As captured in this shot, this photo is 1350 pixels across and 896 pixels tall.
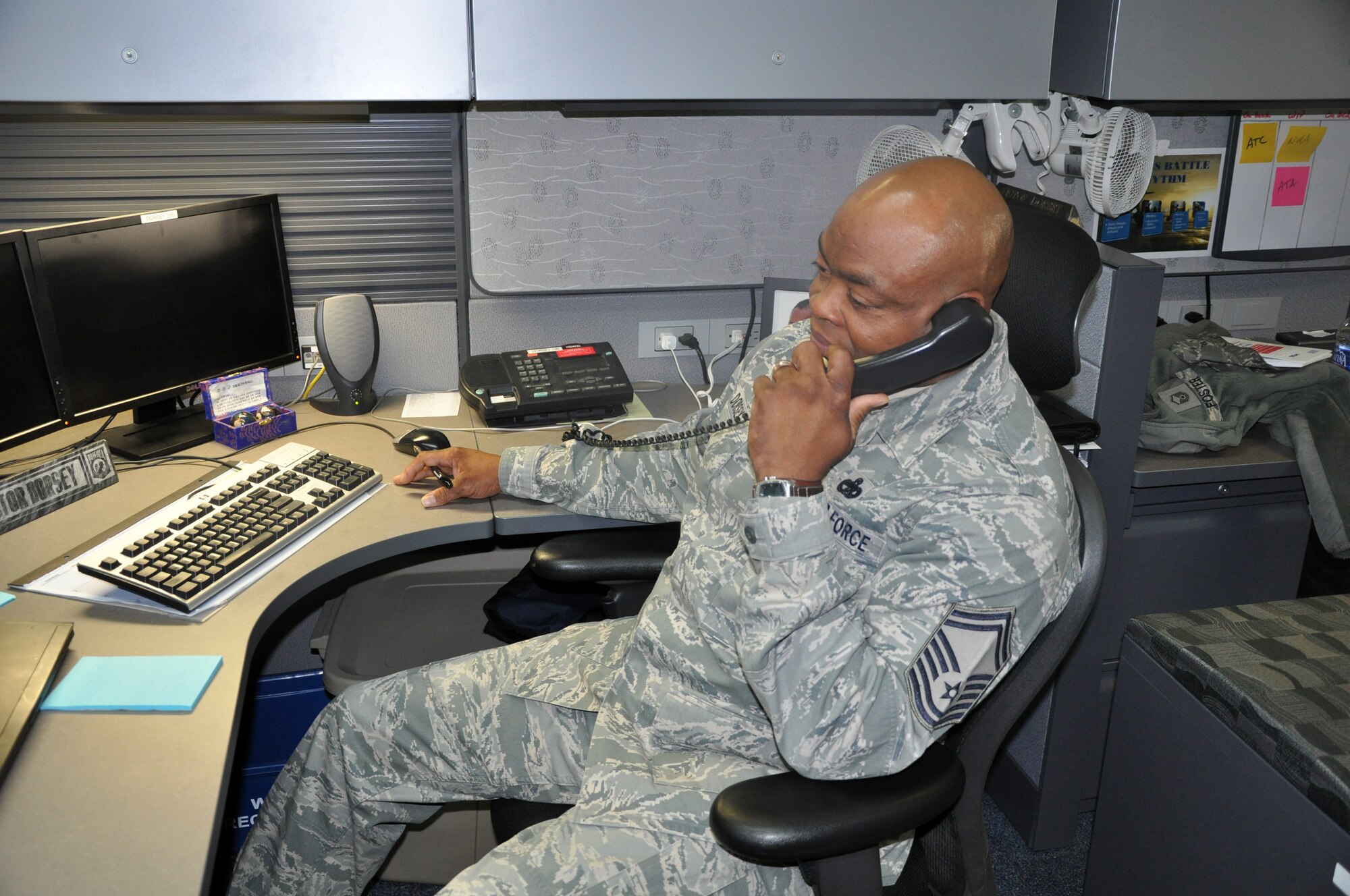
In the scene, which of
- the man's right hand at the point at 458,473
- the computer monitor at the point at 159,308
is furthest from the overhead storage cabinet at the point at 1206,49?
the computer monitor at the point at 159,308

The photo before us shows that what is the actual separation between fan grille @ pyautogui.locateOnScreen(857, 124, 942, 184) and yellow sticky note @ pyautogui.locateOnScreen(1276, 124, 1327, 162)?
0.85 meters

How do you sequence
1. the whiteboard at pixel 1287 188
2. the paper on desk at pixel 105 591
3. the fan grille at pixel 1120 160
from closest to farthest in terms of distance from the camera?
the paper on desk at pixel 105 591 < the fan grille at pixel 1120 160 < the whiteboard at pixel 1287 188

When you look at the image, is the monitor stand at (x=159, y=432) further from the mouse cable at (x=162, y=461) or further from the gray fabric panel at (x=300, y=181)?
the gray fabric panel at (x=300, y=181)

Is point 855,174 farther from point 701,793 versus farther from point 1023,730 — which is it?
point 701,793

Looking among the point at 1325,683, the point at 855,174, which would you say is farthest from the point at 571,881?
the point at 855,174

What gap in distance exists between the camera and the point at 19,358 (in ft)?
5.00

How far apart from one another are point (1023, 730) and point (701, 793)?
985mm

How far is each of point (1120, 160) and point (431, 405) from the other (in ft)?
4.41

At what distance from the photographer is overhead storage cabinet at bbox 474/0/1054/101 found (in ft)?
5.14

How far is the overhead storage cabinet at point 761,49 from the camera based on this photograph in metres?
Result: 1.57

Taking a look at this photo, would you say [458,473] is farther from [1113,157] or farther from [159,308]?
[1113,157]

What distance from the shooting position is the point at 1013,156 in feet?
6.29

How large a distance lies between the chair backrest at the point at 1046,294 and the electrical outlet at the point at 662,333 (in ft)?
2.39

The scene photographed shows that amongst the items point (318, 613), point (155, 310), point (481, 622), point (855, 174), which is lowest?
point (318, 613)
